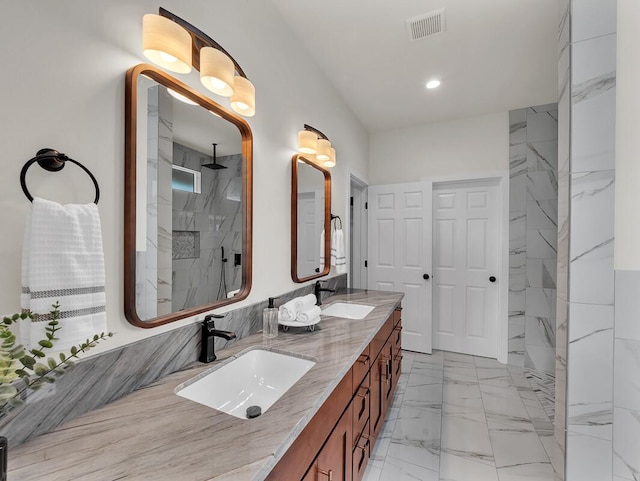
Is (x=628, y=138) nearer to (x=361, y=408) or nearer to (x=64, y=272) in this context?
(x=361, y=408)

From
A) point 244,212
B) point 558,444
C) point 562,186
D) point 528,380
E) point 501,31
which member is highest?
Answer: point 501,31

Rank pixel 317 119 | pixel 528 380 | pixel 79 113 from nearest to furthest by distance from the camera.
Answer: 1. pixel 79 113
2. pixel 317 119
3. pixel 528 380

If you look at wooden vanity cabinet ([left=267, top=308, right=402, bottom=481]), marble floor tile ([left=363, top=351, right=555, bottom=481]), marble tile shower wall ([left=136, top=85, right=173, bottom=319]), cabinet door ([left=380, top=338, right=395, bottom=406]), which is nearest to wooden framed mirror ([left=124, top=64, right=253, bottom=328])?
marble tile shower wall ([left=136, top=85, right=173, bottom=319])

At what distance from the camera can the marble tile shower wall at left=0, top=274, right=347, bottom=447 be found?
2.37ft

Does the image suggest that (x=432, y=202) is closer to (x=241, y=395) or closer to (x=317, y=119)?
(x=317, y=119)

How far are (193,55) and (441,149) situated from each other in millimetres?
3022

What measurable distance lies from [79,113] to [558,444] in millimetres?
2428

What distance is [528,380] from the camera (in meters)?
2.88

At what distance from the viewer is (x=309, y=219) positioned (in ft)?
7.34

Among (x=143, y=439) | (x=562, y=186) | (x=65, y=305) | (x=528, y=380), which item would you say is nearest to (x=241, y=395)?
(x=143, y=439)

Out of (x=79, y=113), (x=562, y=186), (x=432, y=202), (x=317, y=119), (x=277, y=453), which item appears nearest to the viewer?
(x=277, y=453)

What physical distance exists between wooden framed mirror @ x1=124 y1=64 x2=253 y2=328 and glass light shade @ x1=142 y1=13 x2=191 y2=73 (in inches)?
1.8

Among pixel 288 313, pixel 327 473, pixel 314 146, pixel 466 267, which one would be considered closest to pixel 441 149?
pixel 466 267

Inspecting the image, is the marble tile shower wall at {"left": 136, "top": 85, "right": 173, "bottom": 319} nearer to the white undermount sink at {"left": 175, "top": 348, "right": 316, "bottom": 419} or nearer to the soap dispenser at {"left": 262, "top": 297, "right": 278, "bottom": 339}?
the white undermount sink at {"left": 175, "top": 348, "right": 316, "bottom": 419}
